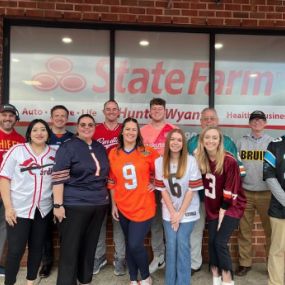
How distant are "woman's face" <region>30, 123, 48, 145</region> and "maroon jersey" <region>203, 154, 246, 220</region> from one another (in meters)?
1.57

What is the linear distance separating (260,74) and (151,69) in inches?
59.6

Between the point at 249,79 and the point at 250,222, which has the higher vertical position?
the point at 249,79

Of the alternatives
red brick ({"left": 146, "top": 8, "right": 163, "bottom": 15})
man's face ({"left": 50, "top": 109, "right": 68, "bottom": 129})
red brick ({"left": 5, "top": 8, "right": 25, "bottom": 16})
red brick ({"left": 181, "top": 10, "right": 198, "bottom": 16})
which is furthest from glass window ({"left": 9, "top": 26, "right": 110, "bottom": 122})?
red brick ({"left": 181, "top": 10, "right": 198, "bottom": 16})

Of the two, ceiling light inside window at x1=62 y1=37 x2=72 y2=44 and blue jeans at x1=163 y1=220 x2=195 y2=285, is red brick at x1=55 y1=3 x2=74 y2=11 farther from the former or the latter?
blue jeans at x1=163 y1=220 x2=195 y2=285

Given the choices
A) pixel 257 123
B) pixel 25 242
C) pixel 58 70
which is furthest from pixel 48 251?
pixel 257 123

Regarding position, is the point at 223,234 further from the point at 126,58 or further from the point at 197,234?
the point at 126,58

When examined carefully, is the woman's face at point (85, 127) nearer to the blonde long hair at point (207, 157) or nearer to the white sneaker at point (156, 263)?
the blonde long hair at point (207, 157)

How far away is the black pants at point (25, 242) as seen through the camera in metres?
3.33

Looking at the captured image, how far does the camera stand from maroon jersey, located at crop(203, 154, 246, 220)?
3365 millimetres

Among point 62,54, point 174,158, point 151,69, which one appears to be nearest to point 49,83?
point 62,54

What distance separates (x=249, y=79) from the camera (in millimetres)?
5039

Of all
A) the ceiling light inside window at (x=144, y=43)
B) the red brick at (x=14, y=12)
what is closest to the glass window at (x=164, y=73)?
the ceiling light inside window at (x=144, y=43)

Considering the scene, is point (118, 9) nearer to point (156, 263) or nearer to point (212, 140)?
point (212, 140)

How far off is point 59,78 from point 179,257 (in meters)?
2.80
